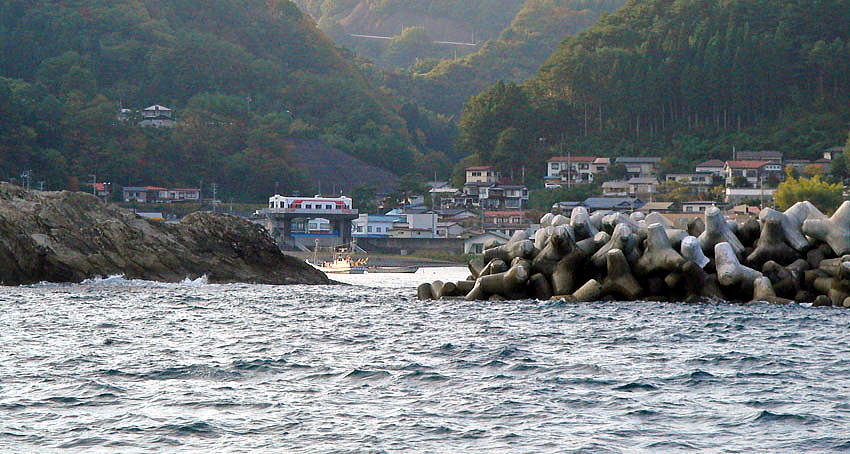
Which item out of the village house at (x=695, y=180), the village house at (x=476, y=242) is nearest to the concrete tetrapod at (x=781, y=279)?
the village house at (x=476, y=242)

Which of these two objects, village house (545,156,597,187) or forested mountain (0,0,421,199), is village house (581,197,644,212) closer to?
village house (545,156,597,187)

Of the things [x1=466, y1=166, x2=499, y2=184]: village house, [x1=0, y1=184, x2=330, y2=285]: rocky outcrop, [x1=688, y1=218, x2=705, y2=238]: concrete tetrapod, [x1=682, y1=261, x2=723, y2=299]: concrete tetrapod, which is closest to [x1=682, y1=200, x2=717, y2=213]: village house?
[x1=466, y1=166, x2=499, y2=184]: village house

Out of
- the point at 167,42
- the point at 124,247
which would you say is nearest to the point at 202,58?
the point at 167,42

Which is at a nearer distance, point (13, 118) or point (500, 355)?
point (500, 355)

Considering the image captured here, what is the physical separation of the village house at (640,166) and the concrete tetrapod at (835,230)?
7934 centimetres

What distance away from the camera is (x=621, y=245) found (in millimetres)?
28031

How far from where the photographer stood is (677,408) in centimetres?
1414

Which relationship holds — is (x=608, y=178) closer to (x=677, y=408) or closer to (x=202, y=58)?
(x=202, y=58)

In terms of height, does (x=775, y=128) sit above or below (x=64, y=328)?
above

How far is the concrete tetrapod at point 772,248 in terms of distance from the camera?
2897 centimetres

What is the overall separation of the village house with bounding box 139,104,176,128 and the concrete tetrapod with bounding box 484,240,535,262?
383 feet

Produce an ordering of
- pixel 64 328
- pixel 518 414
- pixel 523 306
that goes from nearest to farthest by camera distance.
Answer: pixel 518 414, pixel 64 328, pixel 523 306

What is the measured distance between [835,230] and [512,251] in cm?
800

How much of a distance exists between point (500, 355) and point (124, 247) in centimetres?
2245
